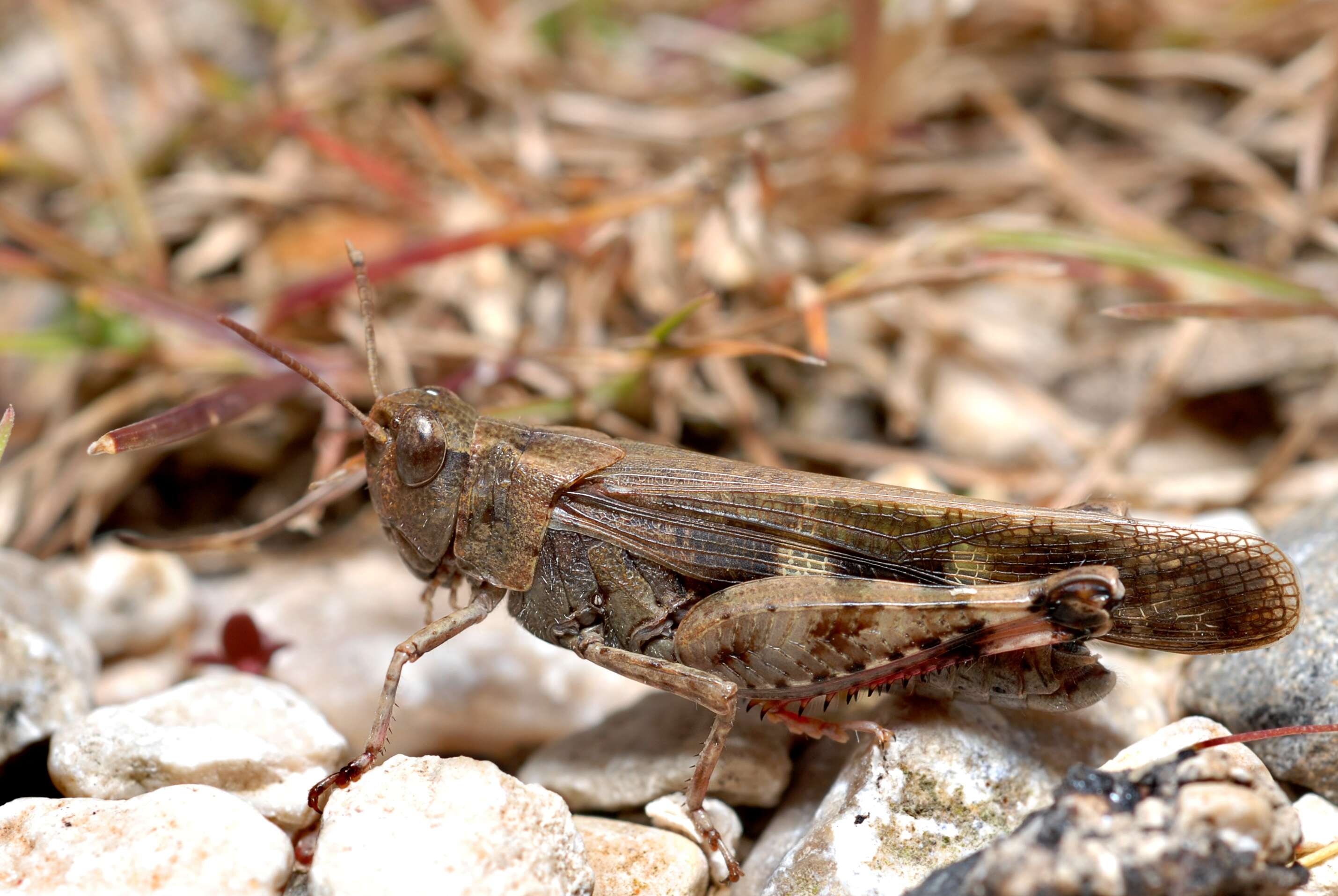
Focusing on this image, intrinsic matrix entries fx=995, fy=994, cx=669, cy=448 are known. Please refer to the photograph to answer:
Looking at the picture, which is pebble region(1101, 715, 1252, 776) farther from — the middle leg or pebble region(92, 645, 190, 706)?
pebble region(92, 645, 190, 706)

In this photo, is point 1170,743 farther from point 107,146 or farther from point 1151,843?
point 107,146

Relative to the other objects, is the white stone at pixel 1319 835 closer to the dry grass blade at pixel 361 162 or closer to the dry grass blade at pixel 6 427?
the dry grass blade at pixel 6 427

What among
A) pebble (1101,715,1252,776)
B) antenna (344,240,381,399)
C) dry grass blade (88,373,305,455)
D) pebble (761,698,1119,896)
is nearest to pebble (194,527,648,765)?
dry grass blade (88,373,305,455)

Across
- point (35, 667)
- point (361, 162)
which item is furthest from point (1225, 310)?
point (35, 667)

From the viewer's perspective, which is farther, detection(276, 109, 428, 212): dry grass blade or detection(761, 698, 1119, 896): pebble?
detection(276, 109, 428, 212): dry grass blade

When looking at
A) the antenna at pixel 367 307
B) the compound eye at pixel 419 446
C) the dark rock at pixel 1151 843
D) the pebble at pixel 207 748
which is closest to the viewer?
the dark rock at pixel 1151 843

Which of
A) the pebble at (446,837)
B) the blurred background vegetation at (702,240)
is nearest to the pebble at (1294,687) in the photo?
the blurred background vegetation at (702,240)

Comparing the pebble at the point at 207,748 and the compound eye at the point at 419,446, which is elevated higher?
the compound eye at the point at 419,446
